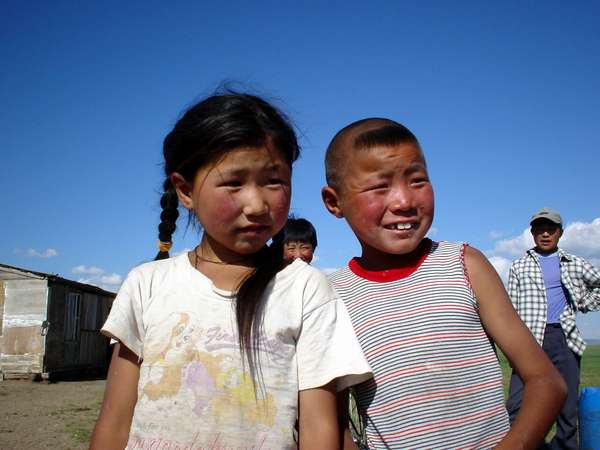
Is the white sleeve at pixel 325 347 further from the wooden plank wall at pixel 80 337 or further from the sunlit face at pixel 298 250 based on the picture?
the wooden plank wall at pixel 80 337

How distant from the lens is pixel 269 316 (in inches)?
58.7

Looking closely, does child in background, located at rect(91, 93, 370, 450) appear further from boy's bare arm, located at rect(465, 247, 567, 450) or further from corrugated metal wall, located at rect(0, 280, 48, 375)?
corrugated metal wall, located at rect(0, 280, 48, 375)

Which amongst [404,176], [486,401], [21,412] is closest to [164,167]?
[404,176]

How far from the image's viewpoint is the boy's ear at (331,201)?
1.94 metres

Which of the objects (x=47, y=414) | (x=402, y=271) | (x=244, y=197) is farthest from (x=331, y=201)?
(x=47, y=414)

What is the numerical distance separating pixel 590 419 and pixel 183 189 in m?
4.06

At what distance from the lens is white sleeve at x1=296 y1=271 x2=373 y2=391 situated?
4.78ft

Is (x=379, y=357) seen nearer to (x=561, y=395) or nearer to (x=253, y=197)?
(x=561, y=395)

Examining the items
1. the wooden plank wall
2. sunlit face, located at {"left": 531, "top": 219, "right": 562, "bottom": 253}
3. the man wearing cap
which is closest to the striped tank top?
the man wearing cap

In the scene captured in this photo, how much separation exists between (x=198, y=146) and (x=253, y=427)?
2.53 ft

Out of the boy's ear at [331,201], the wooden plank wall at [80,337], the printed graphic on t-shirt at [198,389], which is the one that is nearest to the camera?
the printed graphic on t-shirt at [198,389]

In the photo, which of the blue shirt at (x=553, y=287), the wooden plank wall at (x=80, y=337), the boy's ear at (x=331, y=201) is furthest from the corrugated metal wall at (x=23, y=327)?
the boy's ear at (x=331, y=201)

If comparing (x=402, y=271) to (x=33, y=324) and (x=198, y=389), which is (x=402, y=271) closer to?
(x=198, y=389)

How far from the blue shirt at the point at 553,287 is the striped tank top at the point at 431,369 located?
4.24m
